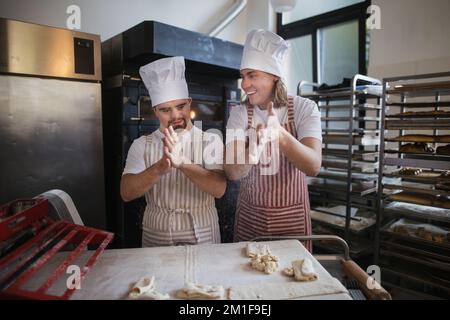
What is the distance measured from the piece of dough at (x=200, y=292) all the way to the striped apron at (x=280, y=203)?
23.3 inches

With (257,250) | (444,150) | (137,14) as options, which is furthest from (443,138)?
(137,14)

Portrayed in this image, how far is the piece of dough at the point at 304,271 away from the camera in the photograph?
0.96 metres

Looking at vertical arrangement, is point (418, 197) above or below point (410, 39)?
below

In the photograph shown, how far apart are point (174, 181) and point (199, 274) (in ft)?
1.74

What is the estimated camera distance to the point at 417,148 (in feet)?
7.21

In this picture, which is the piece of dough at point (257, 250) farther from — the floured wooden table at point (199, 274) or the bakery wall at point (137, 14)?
the bakery wall at point (137, 14)

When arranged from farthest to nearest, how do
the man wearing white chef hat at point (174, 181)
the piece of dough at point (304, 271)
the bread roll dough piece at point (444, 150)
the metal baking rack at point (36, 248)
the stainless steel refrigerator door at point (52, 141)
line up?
the bread roll dough piece at point (444, 150) < the stainless steel refrigerator door at point (52, 141) < the man wearing white chef hat at point (174, 181) < the piece of dough at point (304, 271) < the metal baking rack at point (36, 248)

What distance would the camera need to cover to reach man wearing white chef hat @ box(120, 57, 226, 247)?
1.36m

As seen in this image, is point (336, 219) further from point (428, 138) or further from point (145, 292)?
point (145, 292)

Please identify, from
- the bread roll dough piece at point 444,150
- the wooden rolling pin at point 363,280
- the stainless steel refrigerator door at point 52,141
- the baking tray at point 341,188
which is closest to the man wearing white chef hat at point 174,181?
the wooden rolling pin at point 363,280

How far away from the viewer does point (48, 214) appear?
4.19ft

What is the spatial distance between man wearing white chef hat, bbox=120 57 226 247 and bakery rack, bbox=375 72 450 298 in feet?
4.87

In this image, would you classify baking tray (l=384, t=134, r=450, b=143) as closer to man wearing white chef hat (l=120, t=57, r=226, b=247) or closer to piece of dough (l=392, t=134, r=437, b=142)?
piece of dough (l=392, t=134, r=437, b=142)

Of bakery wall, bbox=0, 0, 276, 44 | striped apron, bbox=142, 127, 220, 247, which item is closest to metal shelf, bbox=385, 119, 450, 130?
striped apron, bbox=142, 127, 220, 247
